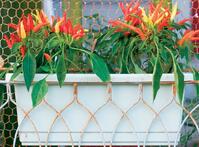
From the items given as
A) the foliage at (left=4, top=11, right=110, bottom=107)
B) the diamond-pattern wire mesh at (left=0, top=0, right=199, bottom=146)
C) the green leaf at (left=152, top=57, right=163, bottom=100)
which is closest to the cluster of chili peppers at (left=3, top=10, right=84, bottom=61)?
the foliage at (left=4, top=11, right=110, bottom=107)

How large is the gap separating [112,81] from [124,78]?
0.08ft

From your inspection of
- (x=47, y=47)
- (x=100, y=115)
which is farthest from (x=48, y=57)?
(x=100, y=115)

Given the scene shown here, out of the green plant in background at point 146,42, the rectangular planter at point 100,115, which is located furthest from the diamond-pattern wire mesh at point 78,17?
the rectangular planter at point 100,115

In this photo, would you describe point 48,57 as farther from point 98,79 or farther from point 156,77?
point 156,77

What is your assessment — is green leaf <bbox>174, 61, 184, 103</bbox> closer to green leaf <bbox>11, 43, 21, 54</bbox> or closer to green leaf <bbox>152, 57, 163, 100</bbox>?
green leaf <bbox>152, 57, 163, 100</bbox>

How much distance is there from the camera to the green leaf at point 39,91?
2.87ft

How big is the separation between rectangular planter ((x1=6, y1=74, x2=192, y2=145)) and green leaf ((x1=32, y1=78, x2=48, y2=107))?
3 cm

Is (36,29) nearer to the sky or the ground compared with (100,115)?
nearer to the sky

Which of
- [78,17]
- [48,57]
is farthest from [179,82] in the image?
[78,17]

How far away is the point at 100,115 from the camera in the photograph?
93cm

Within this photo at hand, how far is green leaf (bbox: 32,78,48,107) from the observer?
876mm

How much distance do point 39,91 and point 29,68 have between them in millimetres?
48

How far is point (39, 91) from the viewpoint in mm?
879

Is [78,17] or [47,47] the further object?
[78,17]
